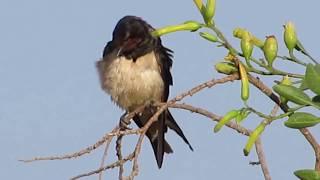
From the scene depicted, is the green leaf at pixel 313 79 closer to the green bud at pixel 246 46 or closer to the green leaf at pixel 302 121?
the green leaf at pixel 302 121

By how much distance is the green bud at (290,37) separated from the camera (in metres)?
1.40

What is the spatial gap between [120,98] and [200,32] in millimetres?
4146

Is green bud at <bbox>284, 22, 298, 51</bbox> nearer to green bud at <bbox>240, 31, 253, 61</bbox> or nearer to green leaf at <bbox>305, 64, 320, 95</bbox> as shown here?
green bud at <bbox>240, 31, 253, 61</bbox>

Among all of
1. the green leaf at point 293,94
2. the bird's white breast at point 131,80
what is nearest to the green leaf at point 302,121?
the green leaf at point 293,94

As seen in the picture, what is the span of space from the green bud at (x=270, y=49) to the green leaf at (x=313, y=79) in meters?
0.26

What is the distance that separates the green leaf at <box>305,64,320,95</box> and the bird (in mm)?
4065

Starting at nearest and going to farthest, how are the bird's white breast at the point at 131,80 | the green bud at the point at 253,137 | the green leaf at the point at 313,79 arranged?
the green leaf at the point at 313,79, the green bud at the point at 253,137, the bird's white breast at the point at 131,80

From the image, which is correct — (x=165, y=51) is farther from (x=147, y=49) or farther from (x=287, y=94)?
(x=287, y=94)

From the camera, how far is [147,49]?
5.42m

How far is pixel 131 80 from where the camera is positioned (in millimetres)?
5375

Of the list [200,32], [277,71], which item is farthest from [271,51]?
[200,32]

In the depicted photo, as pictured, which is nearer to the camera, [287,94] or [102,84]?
[287,94]

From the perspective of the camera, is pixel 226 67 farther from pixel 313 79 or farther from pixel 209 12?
pixel 313 79

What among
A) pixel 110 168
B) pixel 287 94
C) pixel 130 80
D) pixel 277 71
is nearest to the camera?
pixel 287 94
